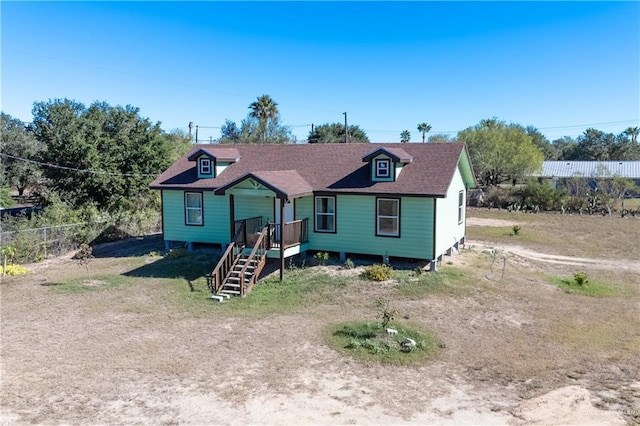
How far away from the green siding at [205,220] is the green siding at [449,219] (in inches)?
352

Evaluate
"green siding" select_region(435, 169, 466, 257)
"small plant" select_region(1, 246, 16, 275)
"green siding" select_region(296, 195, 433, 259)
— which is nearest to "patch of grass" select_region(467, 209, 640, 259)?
"green siding" select_region(435, 169, 466, 257)

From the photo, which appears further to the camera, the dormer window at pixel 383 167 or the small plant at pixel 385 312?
the dormer window at pixel 383 167

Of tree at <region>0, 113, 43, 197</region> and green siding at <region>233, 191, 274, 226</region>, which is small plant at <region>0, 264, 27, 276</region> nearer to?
green siding at <region>233, 191, 274, 226</region>

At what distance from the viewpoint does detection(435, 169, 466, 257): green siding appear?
18.3 metres

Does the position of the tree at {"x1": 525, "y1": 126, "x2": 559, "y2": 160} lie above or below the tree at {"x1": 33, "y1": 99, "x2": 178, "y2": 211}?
above

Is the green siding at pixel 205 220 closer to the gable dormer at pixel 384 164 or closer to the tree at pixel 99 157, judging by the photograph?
the gable dormer at pixel 384 164

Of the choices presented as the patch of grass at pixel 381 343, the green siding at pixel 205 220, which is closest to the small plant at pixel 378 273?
the patch of grass at pixel 381 343

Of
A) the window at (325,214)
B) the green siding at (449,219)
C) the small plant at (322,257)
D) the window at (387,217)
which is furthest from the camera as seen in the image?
the window at (325,214)

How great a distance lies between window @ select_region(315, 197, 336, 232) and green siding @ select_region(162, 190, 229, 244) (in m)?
4.13

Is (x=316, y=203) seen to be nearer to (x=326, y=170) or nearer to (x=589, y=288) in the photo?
(x=326, y=170)

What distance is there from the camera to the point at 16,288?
1675 cm

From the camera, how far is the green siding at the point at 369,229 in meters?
17.8

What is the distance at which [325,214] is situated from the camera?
764 inches

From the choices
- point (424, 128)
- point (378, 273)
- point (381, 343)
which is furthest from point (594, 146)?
point (381, 343)
